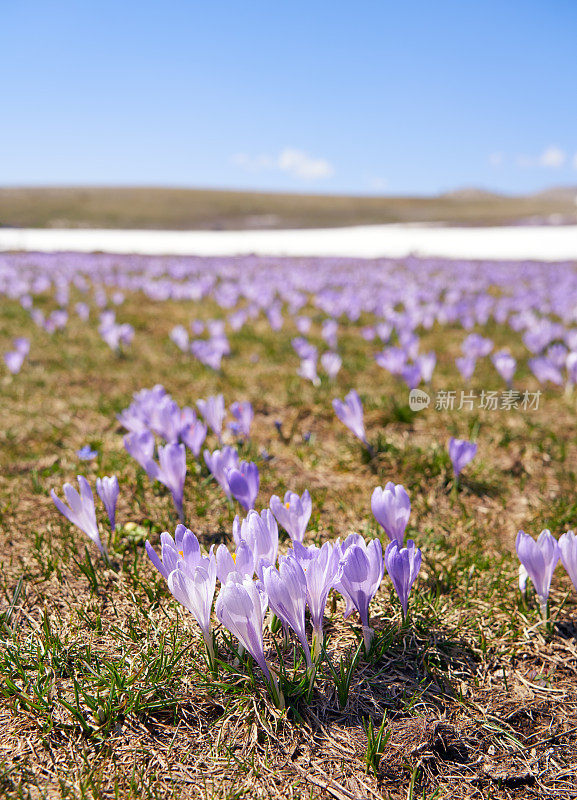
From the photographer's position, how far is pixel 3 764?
5.12 feet

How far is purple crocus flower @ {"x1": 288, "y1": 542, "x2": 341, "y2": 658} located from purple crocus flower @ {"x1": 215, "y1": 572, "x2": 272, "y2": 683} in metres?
0.15

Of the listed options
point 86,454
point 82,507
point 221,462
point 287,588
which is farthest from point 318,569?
point 86,454

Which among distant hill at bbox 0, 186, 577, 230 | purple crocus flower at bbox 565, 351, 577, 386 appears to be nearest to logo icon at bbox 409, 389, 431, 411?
purple crocus flower at bbox 565, 351, 577, 386

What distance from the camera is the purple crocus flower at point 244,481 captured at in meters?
2.31

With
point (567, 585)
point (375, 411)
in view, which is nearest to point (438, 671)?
point (567, 585)

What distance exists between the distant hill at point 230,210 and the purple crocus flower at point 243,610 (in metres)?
56.7

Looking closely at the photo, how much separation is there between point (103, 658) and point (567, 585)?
203 centimetres

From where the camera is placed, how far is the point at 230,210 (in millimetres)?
76062

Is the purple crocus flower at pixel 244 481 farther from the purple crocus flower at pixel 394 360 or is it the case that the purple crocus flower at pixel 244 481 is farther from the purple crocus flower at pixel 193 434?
the purple crocus flower at pixel 394 360

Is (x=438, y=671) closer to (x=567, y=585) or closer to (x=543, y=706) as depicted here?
(x=543, y=706)

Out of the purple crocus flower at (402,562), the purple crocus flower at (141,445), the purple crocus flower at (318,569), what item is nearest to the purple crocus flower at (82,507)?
the purple crocus flower at (141,445)

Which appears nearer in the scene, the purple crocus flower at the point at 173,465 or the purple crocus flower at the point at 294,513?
the purple crocus flower at the point at 294,513

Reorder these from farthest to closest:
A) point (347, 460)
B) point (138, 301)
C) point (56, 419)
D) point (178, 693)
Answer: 1. point (138, 301)
2. point (56, 419)
3. point (347, 460)
4. point (178, 693)

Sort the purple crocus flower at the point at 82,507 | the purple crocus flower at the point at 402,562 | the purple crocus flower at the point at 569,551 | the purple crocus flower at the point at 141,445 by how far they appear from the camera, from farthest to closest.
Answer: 1. the purple crocus flower at the point at 141,445
2. the purple crocus flower at the point at 82,507
3. the purple crocus flower at the point at 569,551
4. the purple crocus flower at the point at 402,562
